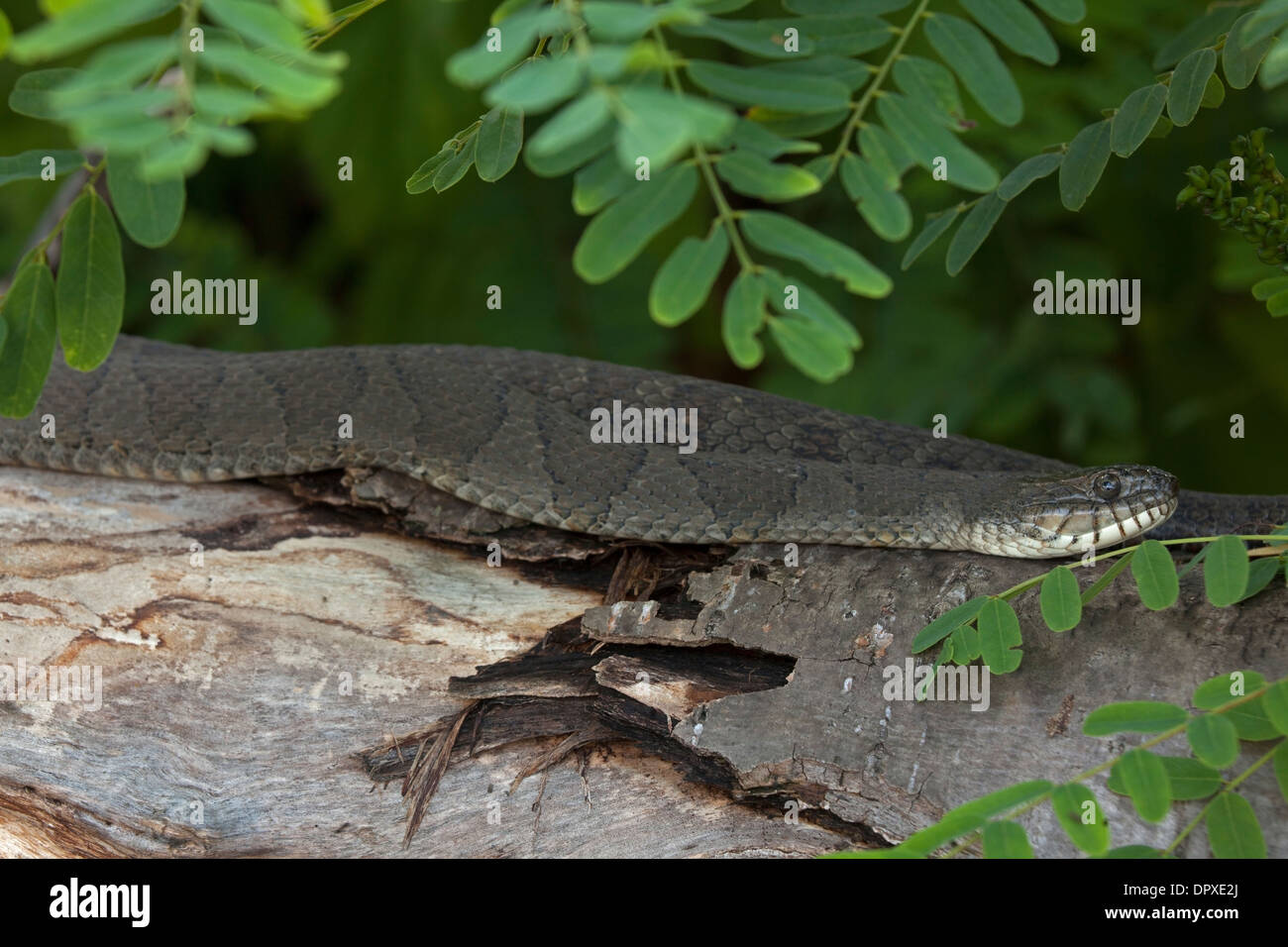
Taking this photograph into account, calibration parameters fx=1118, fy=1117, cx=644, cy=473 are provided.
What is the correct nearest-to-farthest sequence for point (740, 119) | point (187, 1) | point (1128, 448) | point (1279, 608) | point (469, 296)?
1. point (187, 1)
2. point (740, 119)
3. point (1279, 608)
4. point (1128, 448)
5. point (469, 296)

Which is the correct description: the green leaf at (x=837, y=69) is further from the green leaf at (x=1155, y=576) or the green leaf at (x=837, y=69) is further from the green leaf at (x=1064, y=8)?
the green leaf at (x=1155, y=576)

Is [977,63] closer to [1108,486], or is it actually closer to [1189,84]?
[1189,84]

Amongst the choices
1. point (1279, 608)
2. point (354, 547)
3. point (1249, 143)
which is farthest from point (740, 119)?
point (354, 547)

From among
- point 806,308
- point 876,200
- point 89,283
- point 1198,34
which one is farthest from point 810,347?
point 1198,34

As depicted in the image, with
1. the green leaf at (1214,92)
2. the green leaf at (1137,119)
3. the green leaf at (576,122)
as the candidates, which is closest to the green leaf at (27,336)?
the green leaf at (576,122)

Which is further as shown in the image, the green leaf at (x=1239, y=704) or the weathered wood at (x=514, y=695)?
the weathered wood at (x=514, y=695)

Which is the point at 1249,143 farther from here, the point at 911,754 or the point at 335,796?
the point at 335,796
